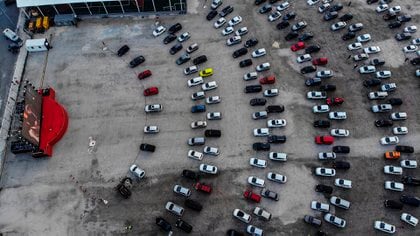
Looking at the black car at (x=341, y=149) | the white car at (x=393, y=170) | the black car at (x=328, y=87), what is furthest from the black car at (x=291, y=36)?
the white car at (x=393, y=170)

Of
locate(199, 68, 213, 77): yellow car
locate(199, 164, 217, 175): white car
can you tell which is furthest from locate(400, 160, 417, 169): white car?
locate(199, 68, 213, 77): yellow car

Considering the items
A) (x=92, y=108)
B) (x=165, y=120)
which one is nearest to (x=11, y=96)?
(x=92, y=108)

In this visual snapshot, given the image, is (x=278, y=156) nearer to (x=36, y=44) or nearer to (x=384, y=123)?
(x=384, y=123)

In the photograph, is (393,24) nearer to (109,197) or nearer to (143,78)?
(143,78)

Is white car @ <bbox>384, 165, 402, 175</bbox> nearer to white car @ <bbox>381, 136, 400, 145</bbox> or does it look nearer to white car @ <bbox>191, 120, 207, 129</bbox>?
white car @ <bbox>381, 136, 400, 145</bbox>

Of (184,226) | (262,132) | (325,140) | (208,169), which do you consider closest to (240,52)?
(262,132)
